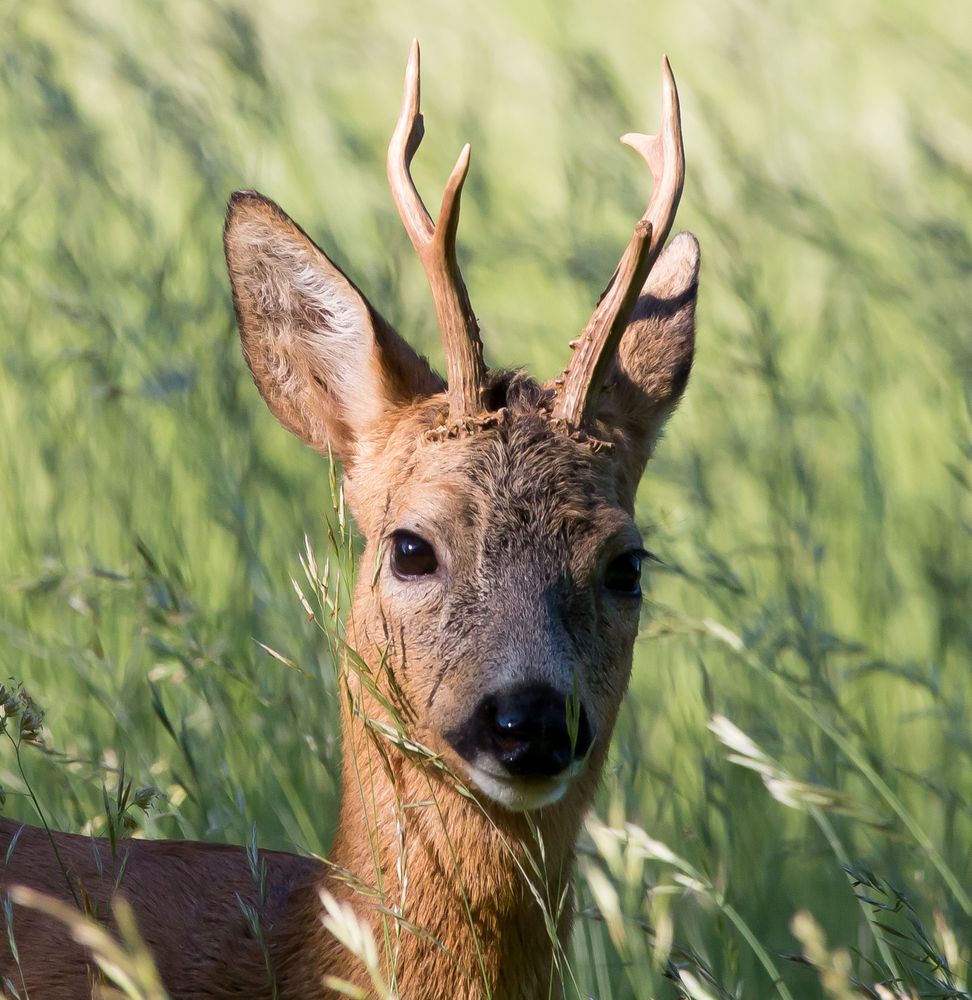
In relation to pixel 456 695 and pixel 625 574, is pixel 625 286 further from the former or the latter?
pixel 456 695

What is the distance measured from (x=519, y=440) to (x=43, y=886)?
1129 mm

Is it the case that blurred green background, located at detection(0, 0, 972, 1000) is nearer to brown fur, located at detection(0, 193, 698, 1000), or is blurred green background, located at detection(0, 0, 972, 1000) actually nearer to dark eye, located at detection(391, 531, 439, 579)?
brown fur, located at detection(0, 193, 698, 1000)

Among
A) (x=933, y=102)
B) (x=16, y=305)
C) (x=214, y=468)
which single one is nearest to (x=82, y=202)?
(x=16, y=305)

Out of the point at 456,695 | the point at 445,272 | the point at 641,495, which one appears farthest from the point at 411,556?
the point at 641,495

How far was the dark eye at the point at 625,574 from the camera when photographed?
302 centimetres

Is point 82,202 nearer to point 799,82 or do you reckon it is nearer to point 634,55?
point 799,82

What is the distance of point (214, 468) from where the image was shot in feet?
14.1

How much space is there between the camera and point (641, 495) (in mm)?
5637

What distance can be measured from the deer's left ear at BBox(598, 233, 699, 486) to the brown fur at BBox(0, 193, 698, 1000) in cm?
33

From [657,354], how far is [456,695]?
44.1 inches

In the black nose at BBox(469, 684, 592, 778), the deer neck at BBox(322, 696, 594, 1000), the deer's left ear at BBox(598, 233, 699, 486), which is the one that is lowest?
the deer neck at BBox(322, 696, 594, 1000)

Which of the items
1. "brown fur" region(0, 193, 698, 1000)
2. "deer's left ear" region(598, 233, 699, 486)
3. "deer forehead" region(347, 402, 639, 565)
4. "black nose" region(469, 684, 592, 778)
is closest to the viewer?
"black nose" region(469, 684, 592, 778)

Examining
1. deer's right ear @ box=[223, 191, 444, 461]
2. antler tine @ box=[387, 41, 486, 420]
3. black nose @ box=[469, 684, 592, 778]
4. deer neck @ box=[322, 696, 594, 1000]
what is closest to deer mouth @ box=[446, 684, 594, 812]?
black nose @ box=[469, 684, 592, 778]

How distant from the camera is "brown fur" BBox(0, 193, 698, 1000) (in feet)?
9.20
